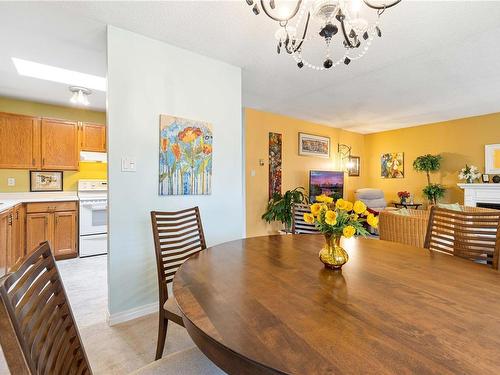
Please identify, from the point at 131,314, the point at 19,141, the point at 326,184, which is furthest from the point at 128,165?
the point at 326,184

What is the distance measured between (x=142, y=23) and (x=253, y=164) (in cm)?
289

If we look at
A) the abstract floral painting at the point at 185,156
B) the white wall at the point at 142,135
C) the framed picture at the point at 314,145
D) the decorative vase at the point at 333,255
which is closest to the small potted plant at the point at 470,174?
the framed picture at the point at 314,145

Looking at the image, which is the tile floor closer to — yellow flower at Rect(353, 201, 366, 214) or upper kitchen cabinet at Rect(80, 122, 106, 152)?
yellow flower at Rect(353, 201, 366, 214)

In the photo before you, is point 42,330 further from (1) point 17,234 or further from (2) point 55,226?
(2) point 55,226

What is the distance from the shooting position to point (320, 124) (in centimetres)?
569

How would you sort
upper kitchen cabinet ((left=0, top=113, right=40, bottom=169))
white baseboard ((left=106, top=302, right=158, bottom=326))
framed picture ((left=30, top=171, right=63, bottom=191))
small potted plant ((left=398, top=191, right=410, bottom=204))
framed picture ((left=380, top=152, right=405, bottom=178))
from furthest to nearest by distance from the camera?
framed picture ((left=380, top=152, right=405, bottom=178)), small potted plant ((left=398, top=191, right=410, bottom=204)), framed picture ((left=30, top=171, right=63, bottom=191)), upper kitchen cabinet ((left=0, top=113, right=40, bottom=169)), white baseboard ((left=106, top=302, right=158, bottom=326))

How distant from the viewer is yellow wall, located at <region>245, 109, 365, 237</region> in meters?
4.61

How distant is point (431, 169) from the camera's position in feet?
17.6

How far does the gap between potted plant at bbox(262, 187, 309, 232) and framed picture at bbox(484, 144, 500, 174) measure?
3.56 meters

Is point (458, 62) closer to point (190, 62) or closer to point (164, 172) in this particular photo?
point (190, 62)

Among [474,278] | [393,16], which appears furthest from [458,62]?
[474,278]

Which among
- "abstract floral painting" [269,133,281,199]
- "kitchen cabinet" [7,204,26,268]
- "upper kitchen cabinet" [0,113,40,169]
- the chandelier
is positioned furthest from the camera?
"abstract floral painting" [269,133,281,199]

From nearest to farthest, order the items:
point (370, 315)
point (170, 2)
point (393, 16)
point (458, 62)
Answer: point (370, 315)
point (170, 2)
point (393, 16)
point (458, 62)

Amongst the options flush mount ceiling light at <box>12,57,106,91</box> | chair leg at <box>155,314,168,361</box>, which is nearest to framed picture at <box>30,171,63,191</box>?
flush mount ceiling light at <box>12,57,106,91</box>
